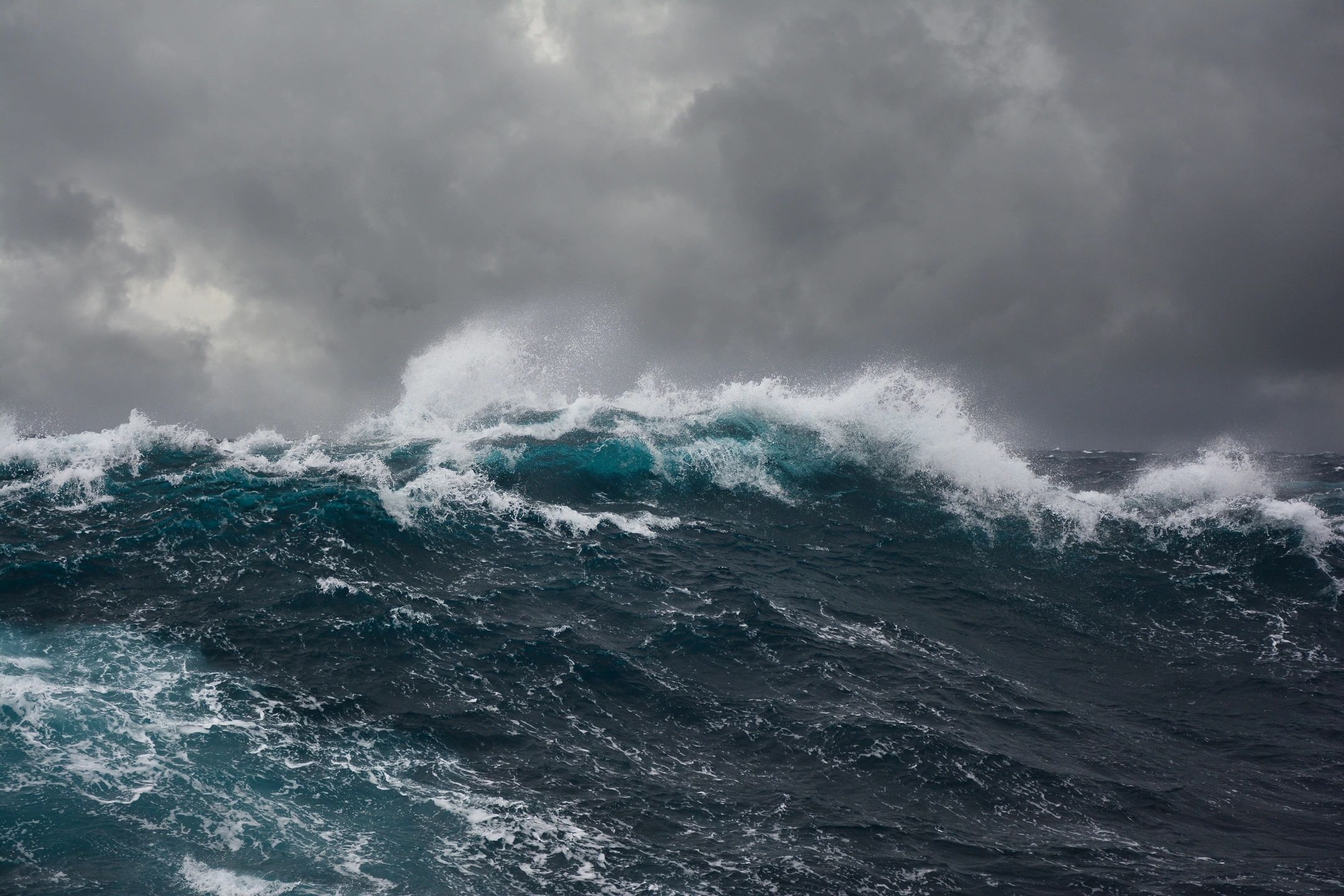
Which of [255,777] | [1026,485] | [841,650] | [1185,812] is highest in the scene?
[1026,485]

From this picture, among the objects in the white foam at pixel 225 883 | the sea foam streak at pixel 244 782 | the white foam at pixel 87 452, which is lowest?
the white foam at pixel 225 883

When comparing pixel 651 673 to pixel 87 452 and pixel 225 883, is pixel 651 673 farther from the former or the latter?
pixel 87 452

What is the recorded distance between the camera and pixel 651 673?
92.9ft

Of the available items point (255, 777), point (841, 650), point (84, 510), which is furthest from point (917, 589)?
point (84, 510)

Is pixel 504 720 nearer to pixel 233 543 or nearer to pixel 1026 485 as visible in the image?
pixel 233 543

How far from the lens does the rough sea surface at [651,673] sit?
62.8ft

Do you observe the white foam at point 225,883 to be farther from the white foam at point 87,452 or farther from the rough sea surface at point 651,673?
the white foam at point 87,452

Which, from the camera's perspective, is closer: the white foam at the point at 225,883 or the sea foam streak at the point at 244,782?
the white foam at the point at 225,883

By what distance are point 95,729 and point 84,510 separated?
20.6 meters

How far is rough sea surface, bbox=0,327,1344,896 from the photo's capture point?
1916cm

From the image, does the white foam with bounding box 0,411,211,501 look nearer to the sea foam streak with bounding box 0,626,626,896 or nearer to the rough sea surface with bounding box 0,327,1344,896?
the rough sea surface with bounding box 0,327,1344,896

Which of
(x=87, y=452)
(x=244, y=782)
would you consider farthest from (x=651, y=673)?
(x=87, y=452)

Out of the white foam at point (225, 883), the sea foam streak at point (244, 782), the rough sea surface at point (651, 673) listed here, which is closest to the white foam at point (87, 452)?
the rough sea surface at point (651, 673)

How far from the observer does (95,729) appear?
73.3 ft
